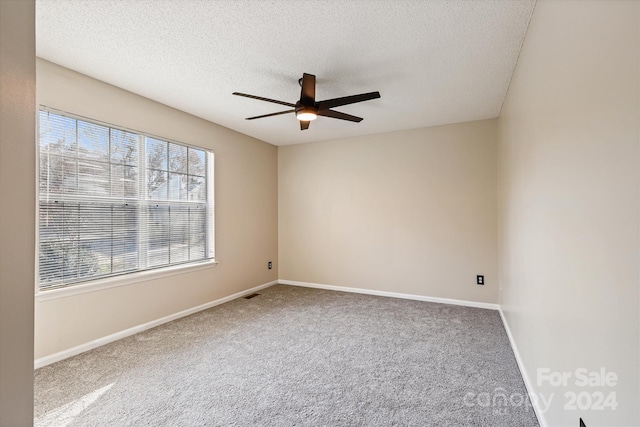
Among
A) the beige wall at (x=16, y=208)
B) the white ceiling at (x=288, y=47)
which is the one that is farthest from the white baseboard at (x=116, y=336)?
the white ceiling at (x=288, y=47)

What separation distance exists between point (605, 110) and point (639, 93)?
0.21 meters

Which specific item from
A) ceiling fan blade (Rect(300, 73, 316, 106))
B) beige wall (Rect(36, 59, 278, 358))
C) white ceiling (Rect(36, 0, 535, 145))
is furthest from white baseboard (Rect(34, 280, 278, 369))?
ceiling fan blade (Rect(300, 73, 316, 106))

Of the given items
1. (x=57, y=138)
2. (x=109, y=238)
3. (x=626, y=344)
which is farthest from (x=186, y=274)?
(x=626, y=344)

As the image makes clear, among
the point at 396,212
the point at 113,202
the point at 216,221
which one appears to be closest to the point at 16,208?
the point at 113,202

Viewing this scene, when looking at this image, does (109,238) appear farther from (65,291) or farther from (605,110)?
(605,110)

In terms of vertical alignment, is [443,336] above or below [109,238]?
below

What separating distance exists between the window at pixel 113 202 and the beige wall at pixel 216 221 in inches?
6.3

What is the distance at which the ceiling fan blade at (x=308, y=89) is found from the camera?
2.31m

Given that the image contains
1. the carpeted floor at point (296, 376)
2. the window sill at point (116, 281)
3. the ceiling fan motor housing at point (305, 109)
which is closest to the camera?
the carpeted floor at point (296, 376)

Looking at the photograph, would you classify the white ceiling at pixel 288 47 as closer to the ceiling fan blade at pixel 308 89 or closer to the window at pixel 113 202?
the ceiling fan blade at pixel 308 89

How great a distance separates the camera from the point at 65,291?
8.16 feet

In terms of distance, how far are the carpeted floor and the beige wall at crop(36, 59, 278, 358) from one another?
260 millimetres

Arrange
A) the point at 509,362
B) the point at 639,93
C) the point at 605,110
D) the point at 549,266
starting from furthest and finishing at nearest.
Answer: the point at 509,362 → the point at 549,266 → the point at 605,110 → the point at 639,93

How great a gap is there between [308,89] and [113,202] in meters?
2.20
